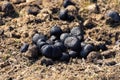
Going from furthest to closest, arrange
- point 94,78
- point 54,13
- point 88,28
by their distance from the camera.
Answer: point 54,13
point 88,28
point 94,78

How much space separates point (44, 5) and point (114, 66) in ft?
8.27

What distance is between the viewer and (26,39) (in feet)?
22.4

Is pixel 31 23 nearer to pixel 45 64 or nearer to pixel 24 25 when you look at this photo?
pixel 24 25

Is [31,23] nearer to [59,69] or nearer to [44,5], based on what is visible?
[44,5]

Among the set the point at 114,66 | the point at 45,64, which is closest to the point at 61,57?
the point at 45,64

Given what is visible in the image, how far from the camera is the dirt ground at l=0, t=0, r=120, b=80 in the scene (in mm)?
5750

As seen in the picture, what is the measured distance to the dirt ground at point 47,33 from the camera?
5.75 m

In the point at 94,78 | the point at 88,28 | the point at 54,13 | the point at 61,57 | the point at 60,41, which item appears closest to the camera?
the point at 94,78

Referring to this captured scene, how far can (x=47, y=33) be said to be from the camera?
273 inches

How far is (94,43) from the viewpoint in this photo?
653cm

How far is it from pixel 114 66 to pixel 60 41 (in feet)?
3.88

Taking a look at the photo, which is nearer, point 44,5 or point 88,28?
A: point 88,28

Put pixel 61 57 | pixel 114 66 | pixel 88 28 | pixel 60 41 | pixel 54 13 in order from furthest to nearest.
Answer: pixel 54 13 → pixel 88 28 → pixel 60 41 → pixel 61 57 → pixel 114 66

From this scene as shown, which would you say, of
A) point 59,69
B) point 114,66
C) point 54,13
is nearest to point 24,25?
point 54,13
